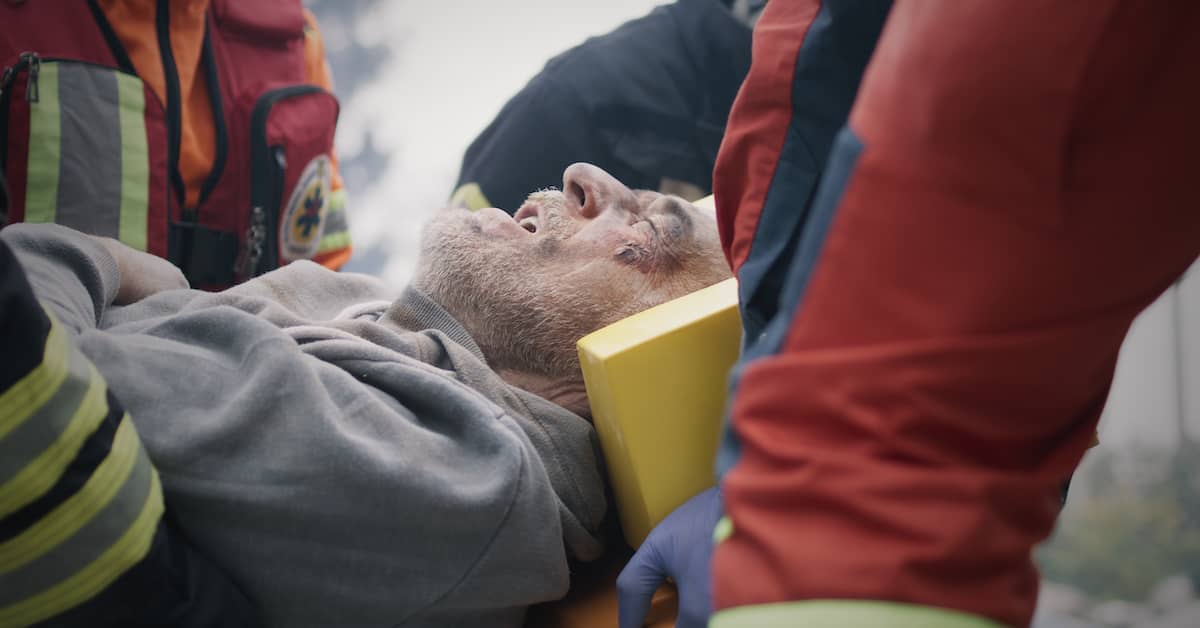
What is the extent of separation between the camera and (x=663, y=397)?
2.76 feet

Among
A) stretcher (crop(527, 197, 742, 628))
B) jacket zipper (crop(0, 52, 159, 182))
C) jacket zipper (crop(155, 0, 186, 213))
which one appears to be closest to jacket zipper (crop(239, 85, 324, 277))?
jacket zipper (crop(155, 0, 186, 213))

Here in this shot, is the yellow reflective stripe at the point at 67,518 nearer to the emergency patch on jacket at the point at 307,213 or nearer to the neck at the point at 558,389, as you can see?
the neck at the point at 558,389

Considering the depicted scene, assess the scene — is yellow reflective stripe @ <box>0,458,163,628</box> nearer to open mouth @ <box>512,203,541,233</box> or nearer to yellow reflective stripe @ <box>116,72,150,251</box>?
open mouth @ <box>512,203,541,233</box>

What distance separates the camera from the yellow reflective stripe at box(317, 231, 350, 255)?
171 cm

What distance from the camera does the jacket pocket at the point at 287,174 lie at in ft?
4.81

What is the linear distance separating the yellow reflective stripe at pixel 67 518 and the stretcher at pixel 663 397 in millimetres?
415

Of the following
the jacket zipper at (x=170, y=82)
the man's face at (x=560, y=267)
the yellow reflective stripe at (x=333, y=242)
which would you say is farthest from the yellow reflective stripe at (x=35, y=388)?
the yellow reflective stripe at (x=333, y=242)

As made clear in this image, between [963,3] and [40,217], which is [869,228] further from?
[40,217]

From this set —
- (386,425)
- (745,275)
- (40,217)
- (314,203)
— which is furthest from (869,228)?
(314,203)

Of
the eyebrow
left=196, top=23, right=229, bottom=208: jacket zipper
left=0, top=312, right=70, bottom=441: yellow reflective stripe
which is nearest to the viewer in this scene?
left=0, top=312, right=70, bottom=441: yellow reflective stripe

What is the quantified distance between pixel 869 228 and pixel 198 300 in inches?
31.8

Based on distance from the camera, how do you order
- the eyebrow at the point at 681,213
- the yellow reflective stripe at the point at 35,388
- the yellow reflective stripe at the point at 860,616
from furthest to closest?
1. the eyebrow at the point at 681,213
2. the yellow reflective stripe at the point at 35,388
3. the yellow reflective stripe at the point at 860,616

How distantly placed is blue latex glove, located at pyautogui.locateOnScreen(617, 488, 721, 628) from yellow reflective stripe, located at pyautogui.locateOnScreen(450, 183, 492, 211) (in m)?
0.78

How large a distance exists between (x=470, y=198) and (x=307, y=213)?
1.04 ft
